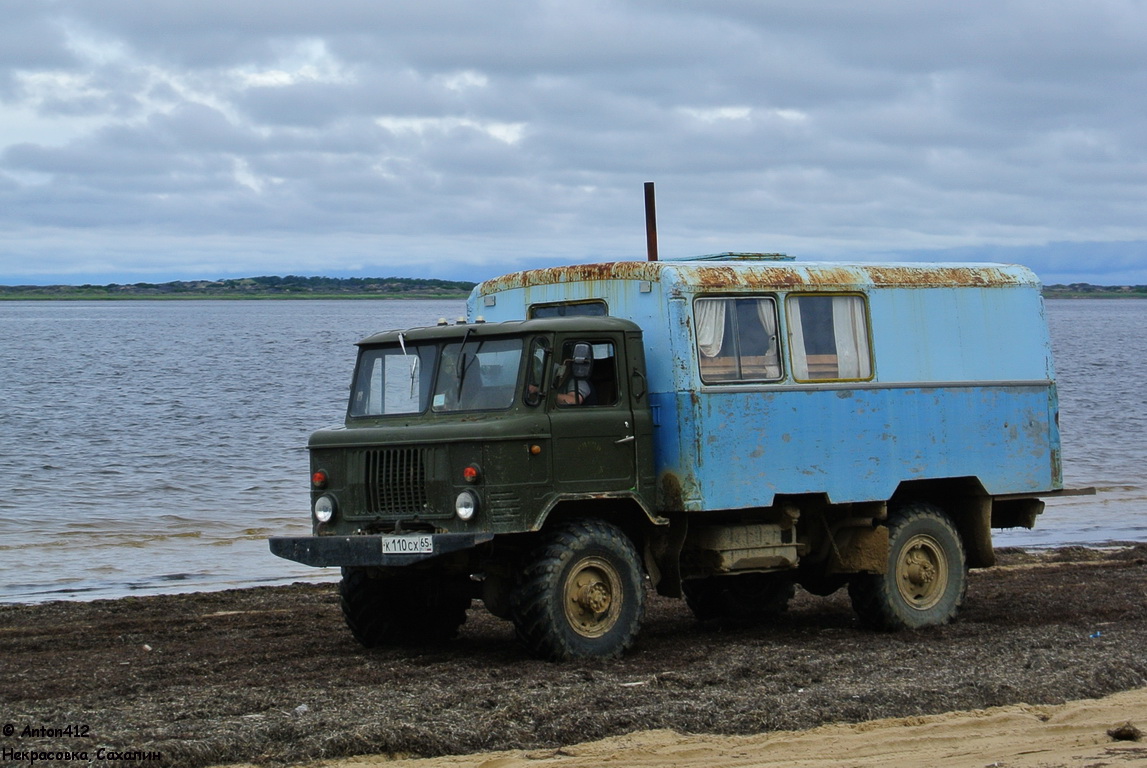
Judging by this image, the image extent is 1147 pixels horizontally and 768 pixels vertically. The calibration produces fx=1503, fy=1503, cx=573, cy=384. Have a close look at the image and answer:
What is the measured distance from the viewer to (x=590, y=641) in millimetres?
10805

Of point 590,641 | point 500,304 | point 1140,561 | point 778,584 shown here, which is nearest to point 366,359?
point 500,304

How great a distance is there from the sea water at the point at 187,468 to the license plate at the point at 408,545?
7159 millimetres

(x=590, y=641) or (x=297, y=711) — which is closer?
(x=297, y=711)

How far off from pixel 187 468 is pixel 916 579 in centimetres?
2272

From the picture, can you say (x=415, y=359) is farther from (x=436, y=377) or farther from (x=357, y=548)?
(x=357, y=548)

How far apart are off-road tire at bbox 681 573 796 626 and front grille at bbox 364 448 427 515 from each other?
12.0ft

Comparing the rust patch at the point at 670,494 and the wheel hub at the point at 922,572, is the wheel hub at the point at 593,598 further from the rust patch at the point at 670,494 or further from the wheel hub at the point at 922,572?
the wheel hub at the point at 922,572

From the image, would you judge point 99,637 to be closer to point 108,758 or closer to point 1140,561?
point 108,758

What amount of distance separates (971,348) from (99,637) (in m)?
7.78

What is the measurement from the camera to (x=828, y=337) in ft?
39.8

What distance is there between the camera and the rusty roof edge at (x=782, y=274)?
11.5 m

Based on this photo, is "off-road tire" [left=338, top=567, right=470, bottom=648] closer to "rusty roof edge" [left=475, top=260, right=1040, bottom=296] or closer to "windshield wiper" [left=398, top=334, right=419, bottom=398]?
"windshield wiper" [left=398, top=334, right=419, bottom=398]

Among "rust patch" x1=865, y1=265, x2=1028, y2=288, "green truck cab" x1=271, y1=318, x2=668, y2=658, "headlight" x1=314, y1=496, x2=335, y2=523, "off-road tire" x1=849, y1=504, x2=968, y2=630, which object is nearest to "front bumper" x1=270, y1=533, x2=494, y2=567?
"green truck cab" x1=271, y1=318, x2=668, y2=658

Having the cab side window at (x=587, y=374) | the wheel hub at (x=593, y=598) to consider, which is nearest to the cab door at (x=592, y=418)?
the cab side window at (x=587, y=374)
